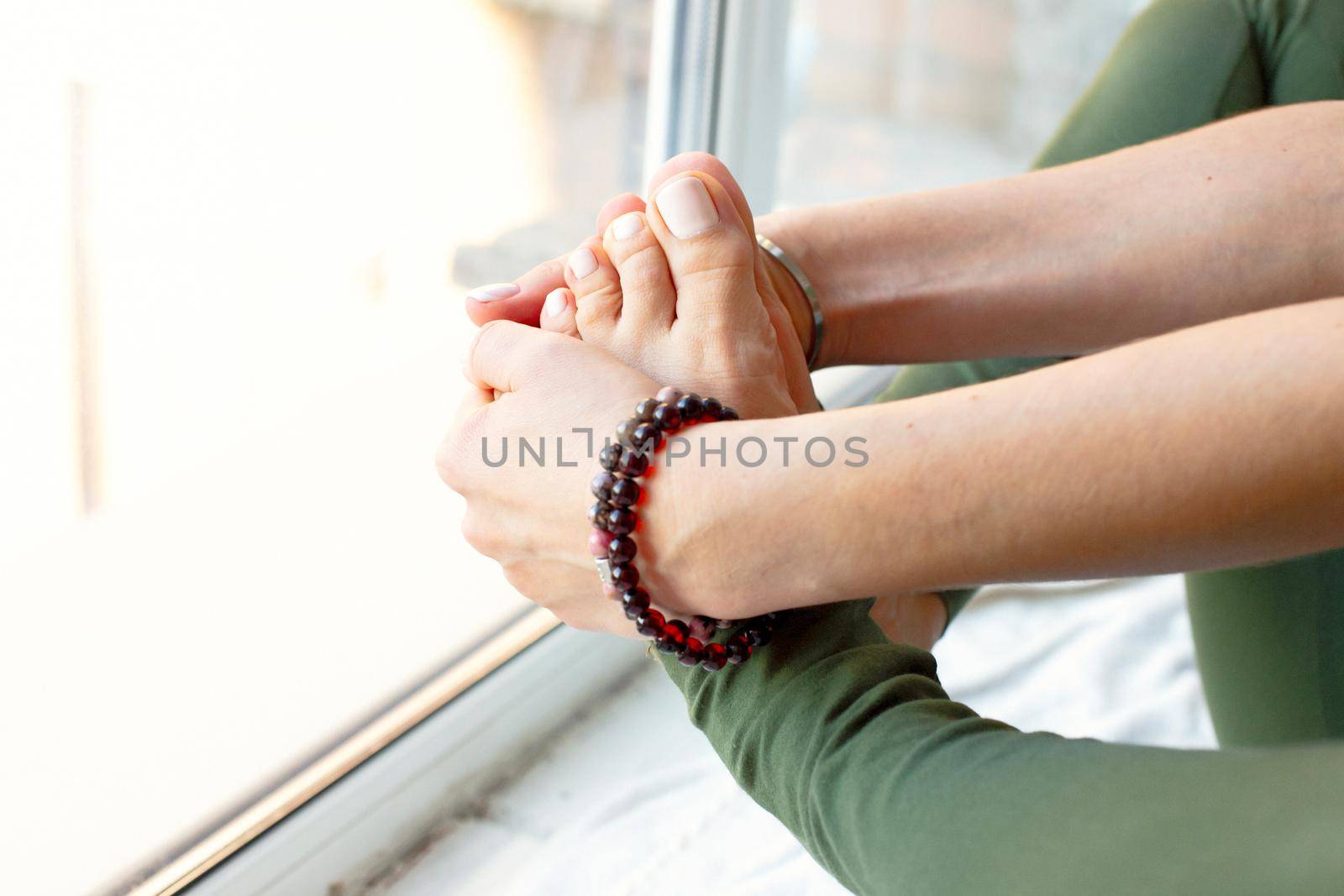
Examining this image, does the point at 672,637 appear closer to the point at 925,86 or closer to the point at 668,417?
the point at 668,417

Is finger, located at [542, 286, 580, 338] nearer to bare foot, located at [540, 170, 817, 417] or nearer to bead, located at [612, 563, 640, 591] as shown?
bare foot, located at [540, 170, 817, 417]

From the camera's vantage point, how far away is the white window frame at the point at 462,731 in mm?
747

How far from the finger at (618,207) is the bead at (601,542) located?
25 centimetres

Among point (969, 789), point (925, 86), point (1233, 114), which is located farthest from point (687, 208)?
point (925, 86)

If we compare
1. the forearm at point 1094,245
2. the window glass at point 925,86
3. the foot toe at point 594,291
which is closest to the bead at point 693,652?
the foot toe at point 594,291

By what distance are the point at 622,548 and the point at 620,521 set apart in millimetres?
16

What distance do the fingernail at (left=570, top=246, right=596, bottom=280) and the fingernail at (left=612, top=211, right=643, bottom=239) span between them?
24 millimetres

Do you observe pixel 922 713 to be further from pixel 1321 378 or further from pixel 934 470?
pixel 1321 378

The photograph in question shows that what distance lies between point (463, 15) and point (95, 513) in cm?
57

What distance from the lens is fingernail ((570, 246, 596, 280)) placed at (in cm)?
68

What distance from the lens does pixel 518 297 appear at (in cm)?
71

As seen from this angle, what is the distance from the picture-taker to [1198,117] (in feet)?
3.07

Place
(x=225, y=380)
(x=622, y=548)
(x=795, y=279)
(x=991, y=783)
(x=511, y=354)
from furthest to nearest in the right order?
(x=225, y=380), (x=795, y=279), (x=511, y=354), (x=622, y=548), (x=991, y=783)

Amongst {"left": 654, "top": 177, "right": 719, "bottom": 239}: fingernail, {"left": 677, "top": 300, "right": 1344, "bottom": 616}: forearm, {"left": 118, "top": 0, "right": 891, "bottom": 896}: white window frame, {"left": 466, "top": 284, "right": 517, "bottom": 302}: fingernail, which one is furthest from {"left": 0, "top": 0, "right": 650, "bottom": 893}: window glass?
{"left": 677, "top": 300, "right": 1344, "bottom": 616}: forearm
